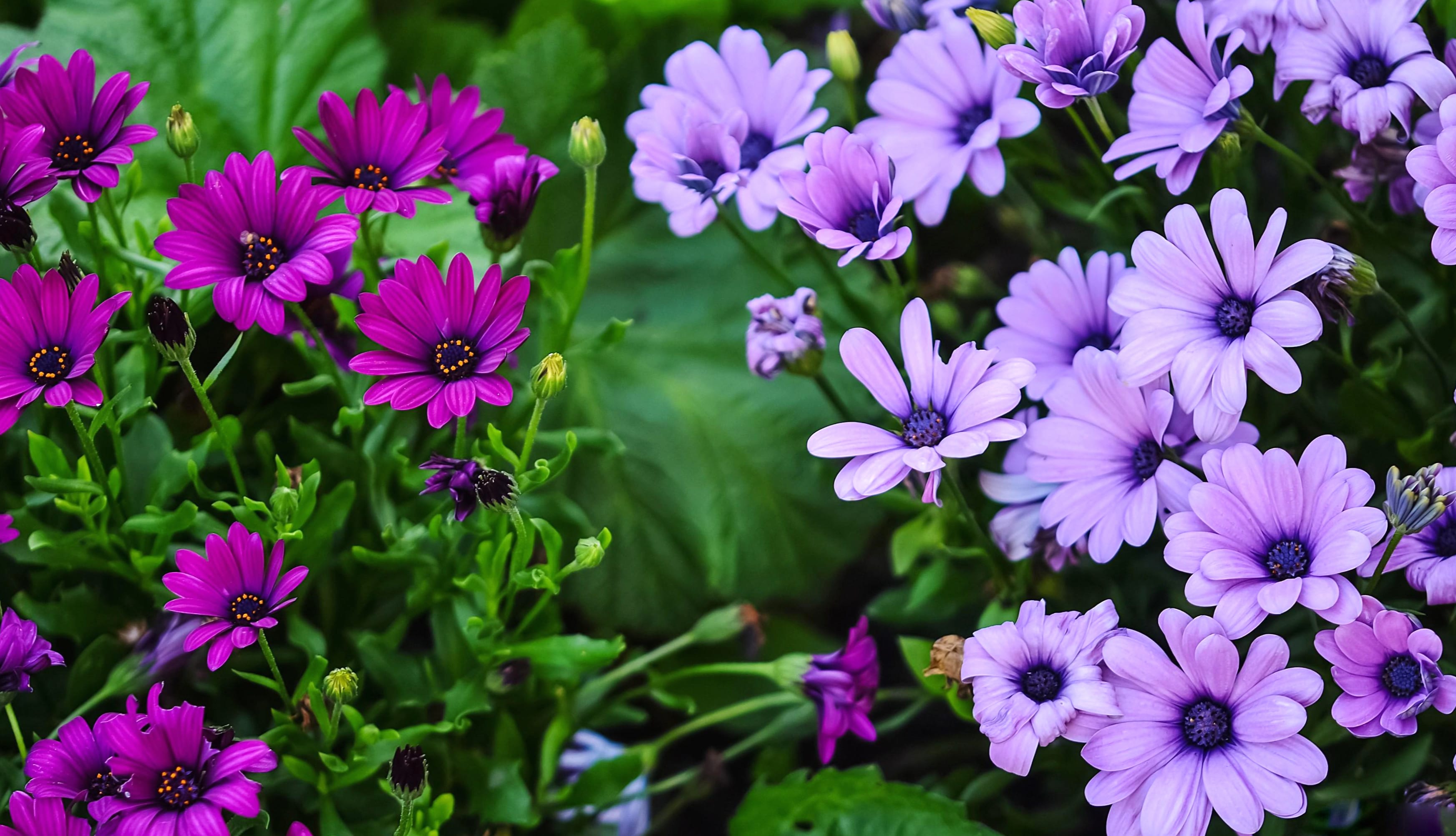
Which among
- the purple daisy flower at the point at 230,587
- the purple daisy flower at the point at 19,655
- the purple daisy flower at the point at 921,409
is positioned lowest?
the purple daisy flower at the point at 19,655

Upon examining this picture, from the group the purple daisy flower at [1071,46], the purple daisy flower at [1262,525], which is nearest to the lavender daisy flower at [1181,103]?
the purple daisy flower at [1071,46]

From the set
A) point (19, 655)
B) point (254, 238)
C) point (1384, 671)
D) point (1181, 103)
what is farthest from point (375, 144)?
point (1384, 671)

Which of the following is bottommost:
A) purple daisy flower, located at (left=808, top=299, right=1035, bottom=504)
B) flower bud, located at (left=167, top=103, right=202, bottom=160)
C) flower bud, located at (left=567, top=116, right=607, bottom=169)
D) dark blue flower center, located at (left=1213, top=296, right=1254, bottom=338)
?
purple daisy flower, located at (left=808, top=299, right=1035, bottom=504)

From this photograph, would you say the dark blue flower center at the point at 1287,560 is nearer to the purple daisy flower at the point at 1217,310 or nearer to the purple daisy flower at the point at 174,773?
the purple daisy flower at the point at 1217,310

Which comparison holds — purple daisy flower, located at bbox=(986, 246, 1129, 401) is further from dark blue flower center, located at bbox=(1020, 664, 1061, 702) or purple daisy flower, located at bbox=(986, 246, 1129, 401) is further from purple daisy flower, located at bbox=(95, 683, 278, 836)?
purple daisy flower, located at bbox=(95, 683, 278, 836)

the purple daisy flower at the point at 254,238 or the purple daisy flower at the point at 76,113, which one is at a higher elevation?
the purple daisy flower at the point at 76,113

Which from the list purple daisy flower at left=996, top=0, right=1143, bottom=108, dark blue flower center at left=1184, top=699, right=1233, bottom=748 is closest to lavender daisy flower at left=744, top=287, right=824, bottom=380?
purple daisy flower at left=996, top=0, right=1143, bottom=108
